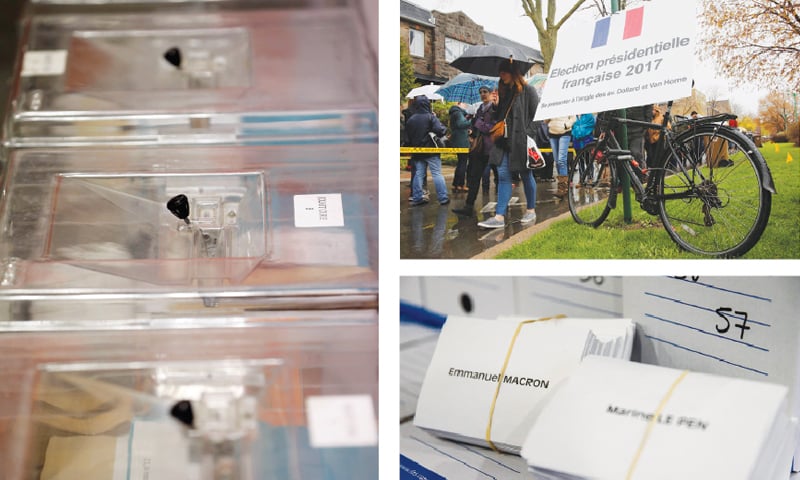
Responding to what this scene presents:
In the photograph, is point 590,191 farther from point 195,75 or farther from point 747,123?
point 195,75

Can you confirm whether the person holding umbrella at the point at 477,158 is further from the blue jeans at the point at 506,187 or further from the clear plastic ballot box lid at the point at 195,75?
the clear plastic ballot box lid at the point at 195,75

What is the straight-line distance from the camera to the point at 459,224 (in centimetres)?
117

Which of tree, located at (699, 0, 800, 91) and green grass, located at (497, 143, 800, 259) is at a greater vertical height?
tree, located at (699, 0, 800, 91)

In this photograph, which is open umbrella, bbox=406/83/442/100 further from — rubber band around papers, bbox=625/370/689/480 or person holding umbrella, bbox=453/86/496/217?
rubber band around papers, bbox=625/370/689/480

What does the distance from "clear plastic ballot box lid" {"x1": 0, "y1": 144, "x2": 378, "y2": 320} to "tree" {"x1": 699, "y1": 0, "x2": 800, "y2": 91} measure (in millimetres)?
565

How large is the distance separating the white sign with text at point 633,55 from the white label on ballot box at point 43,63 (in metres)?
0.88

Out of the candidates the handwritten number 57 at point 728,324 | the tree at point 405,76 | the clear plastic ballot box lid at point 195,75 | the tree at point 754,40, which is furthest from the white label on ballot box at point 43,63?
the handwritten number 57 at point 728,324

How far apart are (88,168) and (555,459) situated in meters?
0.87

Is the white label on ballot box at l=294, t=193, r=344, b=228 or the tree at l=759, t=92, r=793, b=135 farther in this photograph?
the white label on ballot box at l=294, t=193, r=344, b=228

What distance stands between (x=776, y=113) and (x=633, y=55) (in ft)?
0.76

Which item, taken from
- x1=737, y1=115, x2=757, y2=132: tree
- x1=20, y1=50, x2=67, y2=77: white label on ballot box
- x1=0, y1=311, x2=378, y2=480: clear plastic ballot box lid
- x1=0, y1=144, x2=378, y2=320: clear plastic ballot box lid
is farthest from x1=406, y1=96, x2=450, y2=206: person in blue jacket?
x1=20, y1=50, x2=67, y2=77: white label on ballot box

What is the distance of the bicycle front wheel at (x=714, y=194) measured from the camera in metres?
1.13

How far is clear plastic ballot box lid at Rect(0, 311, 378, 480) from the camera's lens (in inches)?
43.2

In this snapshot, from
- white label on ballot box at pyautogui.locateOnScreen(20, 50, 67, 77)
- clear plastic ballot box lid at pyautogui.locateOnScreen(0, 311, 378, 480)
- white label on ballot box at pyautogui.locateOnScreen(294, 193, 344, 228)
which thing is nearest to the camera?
clear plastic ballot box lid at pyautogui.locateOnScreen(0, 311, 378, 480)
